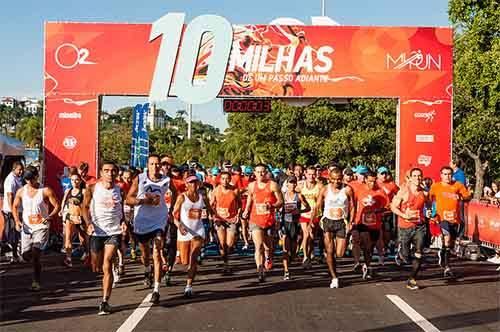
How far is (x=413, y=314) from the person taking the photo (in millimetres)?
9258

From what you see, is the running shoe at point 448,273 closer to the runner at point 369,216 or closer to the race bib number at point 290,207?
the runner at point 369,216

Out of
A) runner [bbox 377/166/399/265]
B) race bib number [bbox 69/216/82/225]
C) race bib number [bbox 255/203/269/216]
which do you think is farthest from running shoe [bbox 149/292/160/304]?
runner [bbox 377/166/399/265]

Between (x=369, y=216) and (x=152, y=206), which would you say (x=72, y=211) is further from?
(x=369, y=216)

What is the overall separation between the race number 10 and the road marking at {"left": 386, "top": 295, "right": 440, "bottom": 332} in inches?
363

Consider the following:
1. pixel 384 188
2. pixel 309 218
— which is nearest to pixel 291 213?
pixel 309 218

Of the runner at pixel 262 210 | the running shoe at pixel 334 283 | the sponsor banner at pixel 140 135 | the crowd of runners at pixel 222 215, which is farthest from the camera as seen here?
the sponsor banner at pixel 140 135

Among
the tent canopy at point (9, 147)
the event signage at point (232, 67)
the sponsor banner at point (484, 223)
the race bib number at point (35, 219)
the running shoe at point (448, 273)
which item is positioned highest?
the event signage at point (232, 67)

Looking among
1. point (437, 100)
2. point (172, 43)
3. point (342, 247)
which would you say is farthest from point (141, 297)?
point (437, 100)

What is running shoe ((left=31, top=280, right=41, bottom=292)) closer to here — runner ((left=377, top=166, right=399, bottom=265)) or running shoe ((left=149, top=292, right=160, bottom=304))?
running shoe ((left=149, top=292, right=160, bottom=304))

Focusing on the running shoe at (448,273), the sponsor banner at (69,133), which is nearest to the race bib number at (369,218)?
the running shoe at (448,273)

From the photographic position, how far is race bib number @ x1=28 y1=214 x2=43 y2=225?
11.0 metres

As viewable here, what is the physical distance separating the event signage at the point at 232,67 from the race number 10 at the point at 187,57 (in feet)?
0.08

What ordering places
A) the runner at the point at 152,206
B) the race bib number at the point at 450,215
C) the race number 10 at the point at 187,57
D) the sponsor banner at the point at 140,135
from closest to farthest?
the runner at the point at 152,206
the race bib number at the point at 450,215
the race number 10 at the point at 187,57
the sponsor banner at the point at 140,135

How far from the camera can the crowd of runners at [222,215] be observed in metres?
9.63
